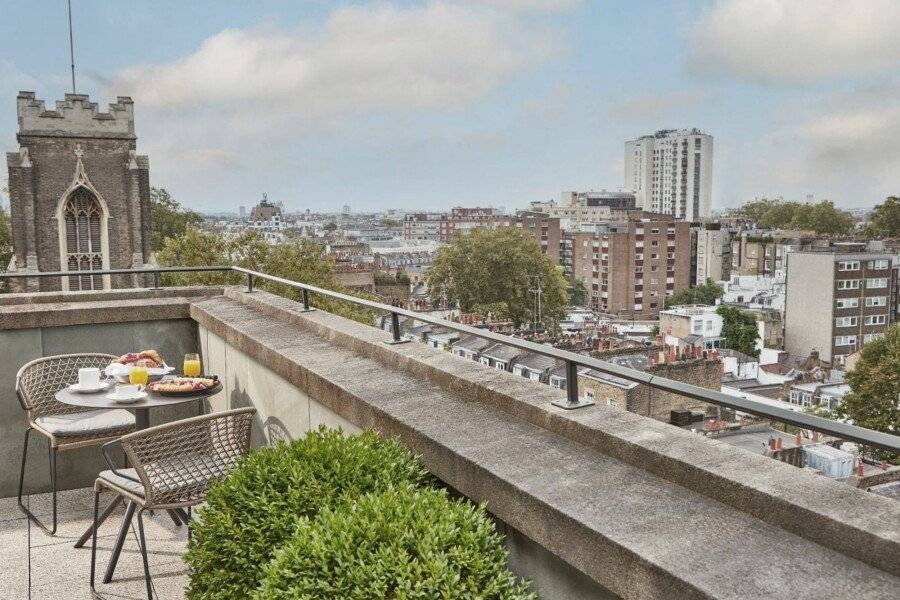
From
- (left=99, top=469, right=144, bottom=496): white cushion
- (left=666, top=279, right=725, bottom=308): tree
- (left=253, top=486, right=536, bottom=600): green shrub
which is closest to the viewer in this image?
(left=253, top=486, right=536, bottom=600): green shrub

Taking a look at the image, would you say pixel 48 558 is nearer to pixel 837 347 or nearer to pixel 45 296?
pixel 45 296

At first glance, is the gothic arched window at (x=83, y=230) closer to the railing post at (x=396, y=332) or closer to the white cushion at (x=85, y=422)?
the white cushion at (x=85, y=422)

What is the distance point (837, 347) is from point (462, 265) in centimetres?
3420

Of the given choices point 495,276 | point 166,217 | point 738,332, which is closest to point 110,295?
point 166,217

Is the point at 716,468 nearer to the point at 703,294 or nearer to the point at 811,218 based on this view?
the point at 703,294

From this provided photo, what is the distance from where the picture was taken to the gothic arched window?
44.6 m

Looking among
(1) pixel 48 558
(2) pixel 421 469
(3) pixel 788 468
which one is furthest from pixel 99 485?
(3) pixel 788 468

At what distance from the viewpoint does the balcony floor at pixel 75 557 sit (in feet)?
13.8

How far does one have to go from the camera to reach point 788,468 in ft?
7.41

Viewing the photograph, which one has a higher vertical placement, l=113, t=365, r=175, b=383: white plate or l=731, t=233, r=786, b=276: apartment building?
l=113, t=365, r=175, b=383: white plate

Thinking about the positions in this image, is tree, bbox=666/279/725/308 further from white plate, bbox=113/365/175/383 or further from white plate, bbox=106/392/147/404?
white plate, bbox=106/392/147/404

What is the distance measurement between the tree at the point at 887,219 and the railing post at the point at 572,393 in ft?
377

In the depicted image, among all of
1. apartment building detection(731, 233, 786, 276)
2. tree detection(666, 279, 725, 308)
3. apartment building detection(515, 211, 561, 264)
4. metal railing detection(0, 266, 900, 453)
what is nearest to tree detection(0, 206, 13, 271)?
metal railing detection(0, 266, 900, 453)

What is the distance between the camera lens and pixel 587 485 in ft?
7.83
